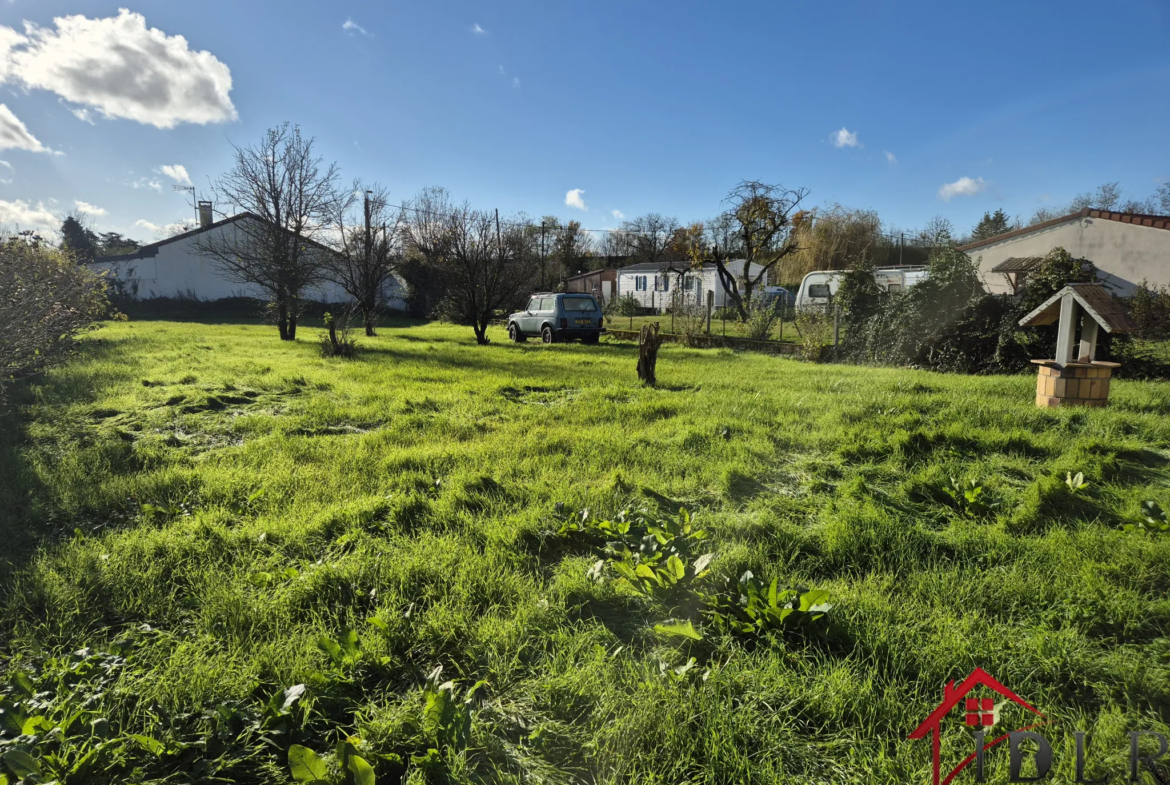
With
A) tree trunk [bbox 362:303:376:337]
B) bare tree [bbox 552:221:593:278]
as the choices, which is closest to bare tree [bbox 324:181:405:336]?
tree trunk [bbox 362:303:376:337]

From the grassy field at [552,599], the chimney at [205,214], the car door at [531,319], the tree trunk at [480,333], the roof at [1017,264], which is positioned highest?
the chimney at [205,214]

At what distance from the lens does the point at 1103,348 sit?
9.79 meters

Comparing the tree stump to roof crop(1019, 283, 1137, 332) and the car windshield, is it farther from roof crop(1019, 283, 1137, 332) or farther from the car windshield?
the car windshield

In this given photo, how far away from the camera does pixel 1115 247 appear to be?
13227mm

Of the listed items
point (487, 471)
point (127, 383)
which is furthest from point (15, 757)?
point (127, 383)

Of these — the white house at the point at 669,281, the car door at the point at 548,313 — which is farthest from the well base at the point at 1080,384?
the white house at the point at 669,281

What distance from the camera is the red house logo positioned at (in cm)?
161

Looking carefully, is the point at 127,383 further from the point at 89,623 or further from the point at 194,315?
the point at 194,315

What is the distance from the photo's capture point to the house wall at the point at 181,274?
31.2 meters

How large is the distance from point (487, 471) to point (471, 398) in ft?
10.8

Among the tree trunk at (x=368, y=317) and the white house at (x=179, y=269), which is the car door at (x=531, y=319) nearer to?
the tree trunk at (x=368, y=317)

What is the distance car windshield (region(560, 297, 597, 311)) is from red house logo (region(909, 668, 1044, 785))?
15604 millimetres

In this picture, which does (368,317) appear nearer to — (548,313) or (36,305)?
(548,313)

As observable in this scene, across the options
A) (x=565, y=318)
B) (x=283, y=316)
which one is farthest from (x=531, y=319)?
(x=283, y=316)
